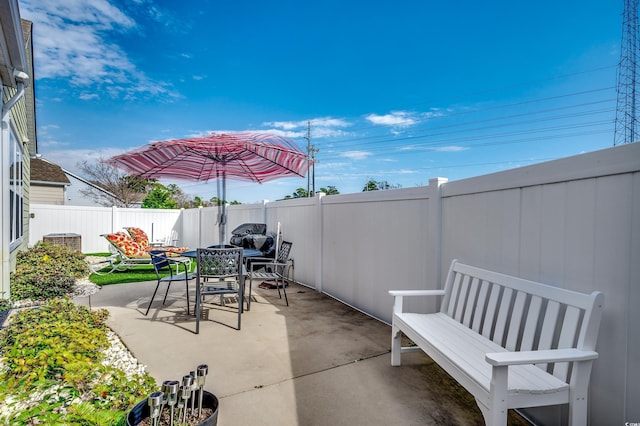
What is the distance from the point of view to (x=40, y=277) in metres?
4.93

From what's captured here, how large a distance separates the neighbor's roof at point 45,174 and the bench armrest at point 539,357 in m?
17.7

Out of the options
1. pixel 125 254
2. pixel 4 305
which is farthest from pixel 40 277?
pixel 125 254

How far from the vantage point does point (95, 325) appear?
11.6 feet

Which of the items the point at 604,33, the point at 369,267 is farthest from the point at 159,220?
the point at 604,33

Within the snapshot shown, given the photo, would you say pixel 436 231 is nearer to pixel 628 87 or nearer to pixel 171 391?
pixel 171 391

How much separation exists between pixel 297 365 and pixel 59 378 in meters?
1.85

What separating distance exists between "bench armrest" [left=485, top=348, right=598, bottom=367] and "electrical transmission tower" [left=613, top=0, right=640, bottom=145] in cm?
857

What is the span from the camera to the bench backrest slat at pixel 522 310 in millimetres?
1725

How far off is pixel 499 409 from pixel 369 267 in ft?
9.22

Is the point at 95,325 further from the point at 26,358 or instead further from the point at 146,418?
the point at 146,418

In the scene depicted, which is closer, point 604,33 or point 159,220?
point 604,33

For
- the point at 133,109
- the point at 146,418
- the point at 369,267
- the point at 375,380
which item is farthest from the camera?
the point at 133,109

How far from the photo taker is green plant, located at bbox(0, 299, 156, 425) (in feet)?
5.85

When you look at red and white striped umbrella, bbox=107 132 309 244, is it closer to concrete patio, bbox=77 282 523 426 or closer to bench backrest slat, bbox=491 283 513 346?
concrete patio, bbox=77 282 523 426
